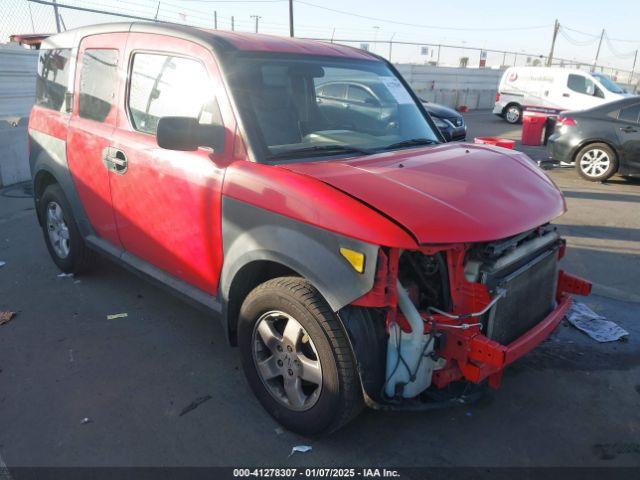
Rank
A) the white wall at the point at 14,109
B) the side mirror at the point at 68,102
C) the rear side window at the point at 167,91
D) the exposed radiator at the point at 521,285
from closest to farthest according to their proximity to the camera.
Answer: the exposed radiator at the point at 521,285, the rear side window at the point at 167,91, the side mirror at the point at 68,102, the white wall at the point at 14,109

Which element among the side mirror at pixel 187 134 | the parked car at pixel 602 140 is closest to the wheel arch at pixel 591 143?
the parked car at pixel 602 140

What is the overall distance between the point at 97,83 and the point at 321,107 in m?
1.79

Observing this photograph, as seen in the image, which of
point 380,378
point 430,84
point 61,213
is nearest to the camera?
point 380,378

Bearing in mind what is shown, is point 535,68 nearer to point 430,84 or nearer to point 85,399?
point 430,84

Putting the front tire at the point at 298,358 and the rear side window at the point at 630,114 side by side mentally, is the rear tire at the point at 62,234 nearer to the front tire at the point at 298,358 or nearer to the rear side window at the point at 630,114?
the front tire at the point at 298,358

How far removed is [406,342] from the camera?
239 cm

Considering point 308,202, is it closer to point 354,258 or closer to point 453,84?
point 354,258

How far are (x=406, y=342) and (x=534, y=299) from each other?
1033mm

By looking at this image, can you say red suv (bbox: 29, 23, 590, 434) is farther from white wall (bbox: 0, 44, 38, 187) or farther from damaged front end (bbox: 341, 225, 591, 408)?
white wall (bbox: 0, 44, 38, 187)

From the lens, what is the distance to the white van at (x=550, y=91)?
16844 mm

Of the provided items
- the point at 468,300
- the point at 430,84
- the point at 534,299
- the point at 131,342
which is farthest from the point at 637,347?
the point at 430,84

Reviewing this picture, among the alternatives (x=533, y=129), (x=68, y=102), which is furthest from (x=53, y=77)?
(x=533, y=129)

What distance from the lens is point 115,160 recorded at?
3.60 meters

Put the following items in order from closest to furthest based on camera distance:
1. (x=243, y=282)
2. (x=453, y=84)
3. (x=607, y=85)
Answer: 1. (x=243, y=282)
2. (x=607, y=85)
3. (x=453, y=84)
